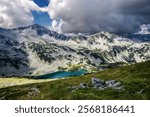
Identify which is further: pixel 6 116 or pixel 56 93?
pixel 56 93

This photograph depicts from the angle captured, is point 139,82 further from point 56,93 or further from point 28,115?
point 28,115

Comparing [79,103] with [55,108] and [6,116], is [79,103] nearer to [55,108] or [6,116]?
[55,108]

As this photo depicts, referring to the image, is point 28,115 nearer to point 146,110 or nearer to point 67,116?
point 67,116

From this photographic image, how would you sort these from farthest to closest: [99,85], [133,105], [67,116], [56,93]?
[99,85] < [56,93] < [133,105] < [67,116]

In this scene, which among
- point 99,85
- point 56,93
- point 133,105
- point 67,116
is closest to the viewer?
point 67,116

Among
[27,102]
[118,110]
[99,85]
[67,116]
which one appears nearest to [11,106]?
[27,102]

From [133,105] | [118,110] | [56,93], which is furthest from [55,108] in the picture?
[56,93]

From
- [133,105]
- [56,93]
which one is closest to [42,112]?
[133,105]

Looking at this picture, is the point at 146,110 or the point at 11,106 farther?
the point at 11,106
